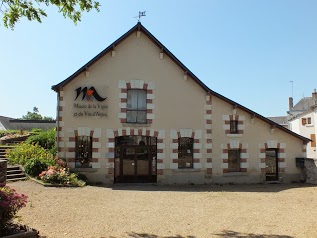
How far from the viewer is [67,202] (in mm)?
10352

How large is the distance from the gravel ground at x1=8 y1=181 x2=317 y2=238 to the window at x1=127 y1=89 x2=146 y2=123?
4025mm

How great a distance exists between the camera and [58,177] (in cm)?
1389

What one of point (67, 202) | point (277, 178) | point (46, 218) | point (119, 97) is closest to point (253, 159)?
point (277, 178)

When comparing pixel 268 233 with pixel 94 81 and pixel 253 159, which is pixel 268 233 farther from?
pixel 94 81

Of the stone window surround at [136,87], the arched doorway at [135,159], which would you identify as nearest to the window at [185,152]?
the arched doorway at [135,159]

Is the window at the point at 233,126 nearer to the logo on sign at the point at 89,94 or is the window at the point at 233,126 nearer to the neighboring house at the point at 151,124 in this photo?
the neighboring house at the point at 151,124

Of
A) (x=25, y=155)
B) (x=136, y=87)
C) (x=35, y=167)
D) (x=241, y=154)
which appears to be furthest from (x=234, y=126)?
(x=25, y=155)

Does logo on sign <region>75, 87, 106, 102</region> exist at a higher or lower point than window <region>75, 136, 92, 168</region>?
higher

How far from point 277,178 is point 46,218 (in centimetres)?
1391

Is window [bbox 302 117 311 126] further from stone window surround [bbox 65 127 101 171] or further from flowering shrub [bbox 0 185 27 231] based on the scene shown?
flowering shrub [bbox 0 185 27 231]

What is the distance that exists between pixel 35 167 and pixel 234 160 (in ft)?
34.7

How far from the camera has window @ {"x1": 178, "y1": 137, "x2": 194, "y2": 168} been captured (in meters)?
16.7

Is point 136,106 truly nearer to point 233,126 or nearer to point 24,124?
point 233,126

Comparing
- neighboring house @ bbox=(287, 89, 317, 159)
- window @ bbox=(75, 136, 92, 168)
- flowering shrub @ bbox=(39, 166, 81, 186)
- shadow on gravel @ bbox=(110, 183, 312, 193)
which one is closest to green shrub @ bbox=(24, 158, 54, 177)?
flowering shrub @ bbox=(39, 166, 81, 186)
